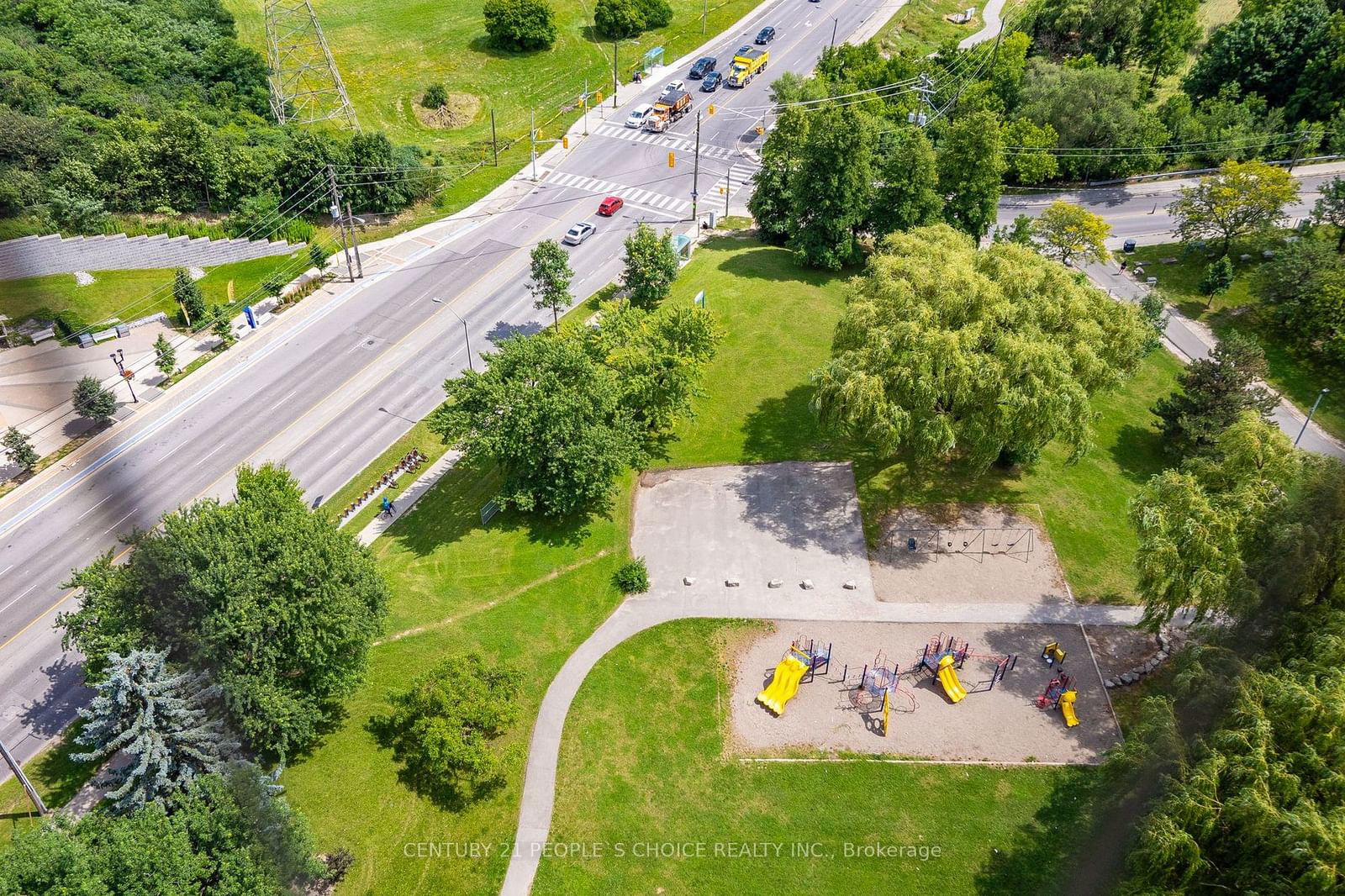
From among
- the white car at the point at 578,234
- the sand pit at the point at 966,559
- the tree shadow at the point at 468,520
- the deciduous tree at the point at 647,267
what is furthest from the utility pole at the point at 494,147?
the sand pit at the point at 966,559

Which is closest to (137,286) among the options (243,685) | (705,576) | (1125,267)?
(243,685)

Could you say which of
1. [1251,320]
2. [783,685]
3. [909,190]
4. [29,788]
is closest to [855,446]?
[783,685]

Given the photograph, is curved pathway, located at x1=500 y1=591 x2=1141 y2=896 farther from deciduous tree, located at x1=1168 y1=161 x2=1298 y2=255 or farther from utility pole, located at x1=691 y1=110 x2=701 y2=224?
utility pole, located at x1=691 y1=110 x2=701 y2=224

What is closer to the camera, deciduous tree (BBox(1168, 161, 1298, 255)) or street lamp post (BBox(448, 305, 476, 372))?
street lamp post (BBox(448, 305, 476, 372))

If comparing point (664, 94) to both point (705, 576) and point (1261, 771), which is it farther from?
point (1261, 771)

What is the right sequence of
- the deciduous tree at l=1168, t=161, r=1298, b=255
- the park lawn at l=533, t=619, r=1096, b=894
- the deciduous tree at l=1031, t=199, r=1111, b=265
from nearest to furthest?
the park lawn at l=533, t=619, r=1096, b=894 < the deciduous tree at l=1031, t=199, r=1111, b=265 < the deciduous tree at l=1168, t=161, r=1298, b=255

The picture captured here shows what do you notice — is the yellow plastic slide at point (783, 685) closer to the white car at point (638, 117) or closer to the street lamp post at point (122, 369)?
the street lamp post at point (122, 369)

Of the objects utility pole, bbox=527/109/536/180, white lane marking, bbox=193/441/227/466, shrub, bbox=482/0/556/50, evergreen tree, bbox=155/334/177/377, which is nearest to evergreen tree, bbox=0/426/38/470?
white lane marking, bbox=193/441/227/466
